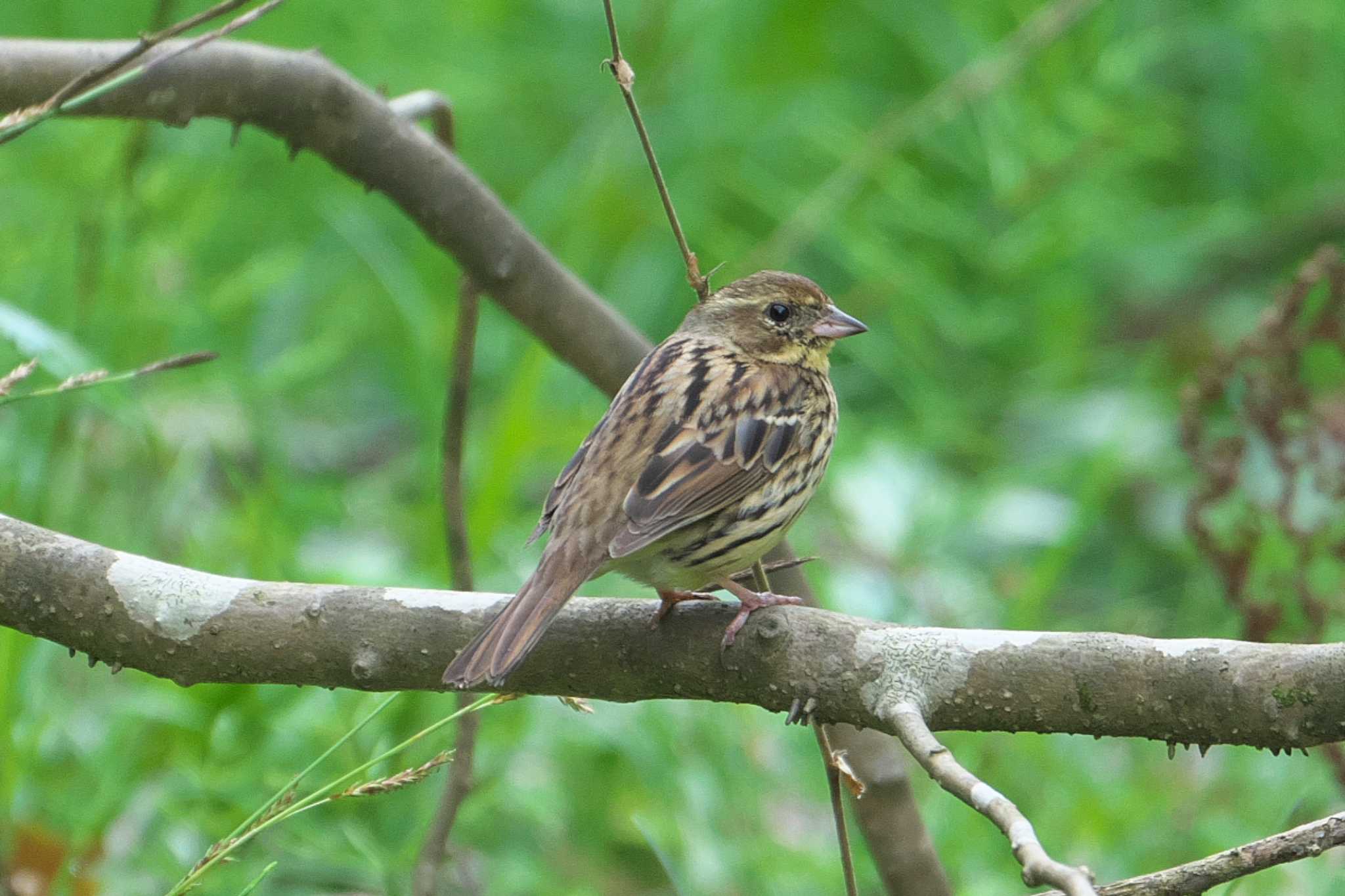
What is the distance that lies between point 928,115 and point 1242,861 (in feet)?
13.8

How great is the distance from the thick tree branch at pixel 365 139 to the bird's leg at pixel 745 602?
3.07ft

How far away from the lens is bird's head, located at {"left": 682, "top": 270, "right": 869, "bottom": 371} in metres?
3.49

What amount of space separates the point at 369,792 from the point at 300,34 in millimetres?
4753

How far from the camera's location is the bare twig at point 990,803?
5.30 ft

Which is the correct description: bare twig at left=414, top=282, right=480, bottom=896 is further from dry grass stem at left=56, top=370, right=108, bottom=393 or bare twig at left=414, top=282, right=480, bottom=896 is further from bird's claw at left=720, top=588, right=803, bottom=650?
dry grass stem at left=56, top=370, right=108, bottom=393

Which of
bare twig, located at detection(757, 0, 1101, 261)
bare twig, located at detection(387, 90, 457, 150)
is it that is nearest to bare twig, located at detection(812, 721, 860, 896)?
bare twig, located at detection(387, 90, 457, 150)

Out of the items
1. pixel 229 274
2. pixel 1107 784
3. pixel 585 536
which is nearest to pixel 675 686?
pixel 585 536

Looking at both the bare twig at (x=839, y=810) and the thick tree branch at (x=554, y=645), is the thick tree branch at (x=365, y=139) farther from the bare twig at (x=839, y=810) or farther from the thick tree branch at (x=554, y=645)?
the bare twig at (x=839, y=810)

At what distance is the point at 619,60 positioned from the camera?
2473mm

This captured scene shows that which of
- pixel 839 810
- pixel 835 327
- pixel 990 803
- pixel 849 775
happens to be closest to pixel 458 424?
pixel 835 327

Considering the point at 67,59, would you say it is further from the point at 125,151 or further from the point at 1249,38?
the point at 1249,38

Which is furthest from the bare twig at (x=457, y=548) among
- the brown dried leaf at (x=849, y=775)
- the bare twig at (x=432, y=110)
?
the brown dried leaf at (x=849, y=775)

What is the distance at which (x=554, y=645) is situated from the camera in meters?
2.43

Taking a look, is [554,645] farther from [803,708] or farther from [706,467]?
[706,467]
